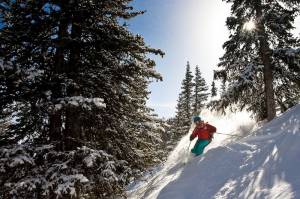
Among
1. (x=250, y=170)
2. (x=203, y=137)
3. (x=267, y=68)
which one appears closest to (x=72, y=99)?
(x=250, y=170)

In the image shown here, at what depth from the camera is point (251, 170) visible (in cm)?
841

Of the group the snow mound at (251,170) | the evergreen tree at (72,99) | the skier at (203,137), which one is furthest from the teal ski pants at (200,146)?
the evergreen tree at (72,99)

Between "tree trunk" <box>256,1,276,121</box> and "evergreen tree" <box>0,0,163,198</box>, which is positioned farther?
"tree trunk" <box>256,1,276,121</box>

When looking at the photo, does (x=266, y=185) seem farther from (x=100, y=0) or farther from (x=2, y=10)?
(x=2, y=10)

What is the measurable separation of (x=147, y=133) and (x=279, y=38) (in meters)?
11.8

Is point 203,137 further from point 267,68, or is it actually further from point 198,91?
point 198,91

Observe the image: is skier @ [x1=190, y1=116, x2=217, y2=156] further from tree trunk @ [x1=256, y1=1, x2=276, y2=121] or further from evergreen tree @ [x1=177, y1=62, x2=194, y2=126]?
evergreen tree @ [x1=177, y1=62, x2=194, y2=126]

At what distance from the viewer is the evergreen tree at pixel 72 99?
787 centimetres

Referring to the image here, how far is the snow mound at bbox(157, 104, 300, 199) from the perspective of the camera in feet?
23.3

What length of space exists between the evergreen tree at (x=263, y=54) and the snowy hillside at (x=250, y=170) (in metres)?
6.17

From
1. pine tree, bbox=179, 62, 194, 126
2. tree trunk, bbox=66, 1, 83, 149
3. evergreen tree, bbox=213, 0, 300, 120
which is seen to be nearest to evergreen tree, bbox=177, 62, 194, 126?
pine tree, bbox=179, 62, 194, 126

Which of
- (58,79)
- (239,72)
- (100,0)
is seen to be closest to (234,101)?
(239,72)

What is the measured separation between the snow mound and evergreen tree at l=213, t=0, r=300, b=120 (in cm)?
650

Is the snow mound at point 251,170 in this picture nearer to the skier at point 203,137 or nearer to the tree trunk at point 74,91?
the skier at point 203,137
